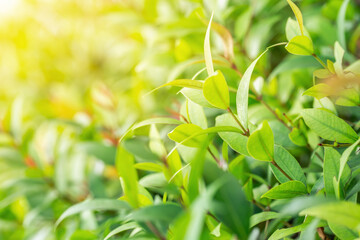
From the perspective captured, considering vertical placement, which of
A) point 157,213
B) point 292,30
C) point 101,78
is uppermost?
point 292,30

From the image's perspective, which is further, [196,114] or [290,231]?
[196,114]

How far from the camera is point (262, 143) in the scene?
0.39 meters

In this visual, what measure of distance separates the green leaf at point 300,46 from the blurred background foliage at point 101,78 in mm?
91

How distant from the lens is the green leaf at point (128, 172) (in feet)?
1.20

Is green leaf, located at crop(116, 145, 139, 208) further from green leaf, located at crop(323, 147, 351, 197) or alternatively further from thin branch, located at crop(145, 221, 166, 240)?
green leaf, located at crop(323, 147, 351, 197)

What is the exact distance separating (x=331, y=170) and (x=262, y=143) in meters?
0.08

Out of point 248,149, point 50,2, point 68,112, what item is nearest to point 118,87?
point 68,112

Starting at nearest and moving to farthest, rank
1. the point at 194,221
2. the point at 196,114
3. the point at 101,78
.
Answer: the point at 194,221
the point at 196,114
the point at 101,78

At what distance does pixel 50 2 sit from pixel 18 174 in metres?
0.88

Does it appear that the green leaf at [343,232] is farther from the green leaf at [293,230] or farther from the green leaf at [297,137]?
the green leaf at [297,137]

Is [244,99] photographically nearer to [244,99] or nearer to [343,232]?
[244,99]

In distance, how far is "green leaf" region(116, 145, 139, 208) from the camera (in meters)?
0.37

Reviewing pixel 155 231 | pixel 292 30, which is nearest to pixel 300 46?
pixel 292 30

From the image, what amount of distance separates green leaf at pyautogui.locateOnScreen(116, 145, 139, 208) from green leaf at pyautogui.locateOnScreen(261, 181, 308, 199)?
0.14 m
